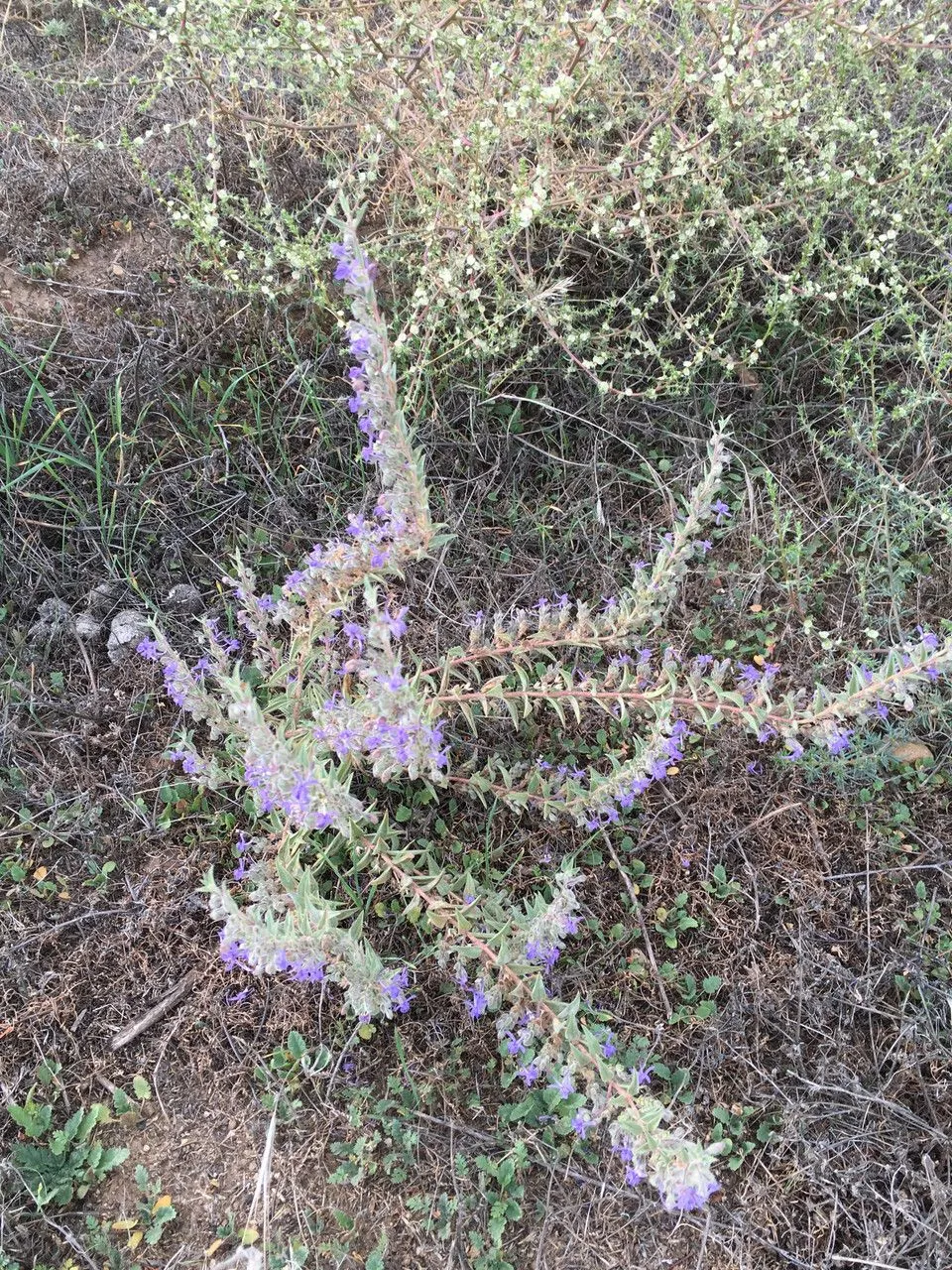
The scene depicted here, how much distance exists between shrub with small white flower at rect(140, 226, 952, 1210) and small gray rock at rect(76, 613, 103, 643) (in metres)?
0.46

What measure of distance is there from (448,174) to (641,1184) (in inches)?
110

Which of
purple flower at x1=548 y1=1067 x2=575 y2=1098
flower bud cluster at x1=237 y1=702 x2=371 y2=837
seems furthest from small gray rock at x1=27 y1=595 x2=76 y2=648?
purple flower at x1=548 y1=1067 x2=575 y2=1098

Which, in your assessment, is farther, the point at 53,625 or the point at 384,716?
the point at 53,625

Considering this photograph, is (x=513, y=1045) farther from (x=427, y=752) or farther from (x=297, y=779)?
(x=297, y=779)

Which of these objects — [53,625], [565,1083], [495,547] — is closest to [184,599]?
[53,625]

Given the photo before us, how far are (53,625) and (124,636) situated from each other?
25 centimetres

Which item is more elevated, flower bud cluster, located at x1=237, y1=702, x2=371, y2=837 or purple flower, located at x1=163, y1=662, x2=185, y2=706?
flower bud cluster, located at x1=237, y1=702, x2=371, y2=837

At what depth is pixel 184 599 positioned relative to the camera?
2844 mm

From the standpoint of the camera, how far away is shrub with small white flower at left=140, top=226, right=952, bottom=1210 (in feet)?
5.40

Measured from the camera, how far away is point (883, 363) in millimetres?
3234

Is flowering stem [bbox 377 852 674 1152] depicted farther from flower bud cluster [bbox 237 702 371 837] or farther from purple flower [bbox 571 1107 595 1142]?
flower bud cluster [bbox 237 702 371 837]

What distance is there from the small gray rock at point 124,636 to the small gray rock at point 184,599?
11 centimetres

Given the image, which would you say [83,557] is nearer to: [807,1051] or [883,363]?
[807,1051]

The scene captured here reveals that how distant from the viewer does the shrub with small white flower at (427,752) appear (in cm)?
165
